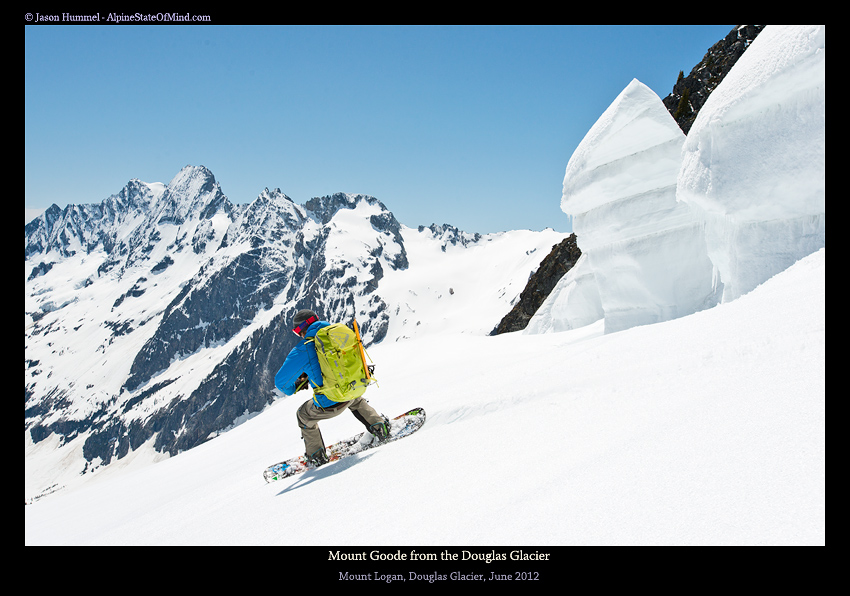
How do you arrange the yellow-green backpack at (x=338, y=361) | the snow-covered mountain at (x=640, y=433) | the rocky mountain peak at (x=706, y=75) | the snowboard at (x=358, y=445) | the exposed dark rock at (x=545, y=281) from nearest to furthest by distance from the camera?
the snow-covered mountain at (x=640, y=433)
the yellow-green backpack at (x=338, y=361)
the snowboard at (x=358, y=445)
the rocky mountain peak at (x=706, y=75)
the exposed dark rock at (x=545, y=281)

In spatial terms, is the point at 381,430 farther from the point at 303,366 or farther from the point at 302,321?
the point at 302,321

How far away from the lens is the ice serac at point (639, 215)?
13.5 metres

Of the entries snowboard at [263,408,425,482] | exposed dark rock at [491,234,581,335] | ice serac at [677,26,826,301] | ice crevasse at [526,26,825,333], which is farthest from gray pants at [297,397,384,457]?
exposed dark rock at [491,234,581,335]

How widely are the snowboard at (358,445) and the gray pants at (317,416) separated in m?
0.20

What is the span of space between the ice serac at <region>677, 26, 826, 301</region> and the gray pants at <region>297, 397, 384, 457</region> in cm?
725

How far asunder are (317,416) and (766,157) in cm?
849

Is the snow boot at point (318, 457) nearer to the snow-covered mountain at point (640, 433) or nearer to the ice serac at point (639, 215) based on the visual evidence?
the snow-covered mountain at point (640, 433)

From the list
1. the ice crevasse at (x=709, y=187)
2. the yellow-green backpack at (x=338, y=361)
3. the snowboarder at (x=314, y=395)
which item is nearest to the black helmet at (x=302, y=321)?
the snowboarder at (x=314, y=395)

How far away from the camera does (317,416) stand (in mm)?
5727

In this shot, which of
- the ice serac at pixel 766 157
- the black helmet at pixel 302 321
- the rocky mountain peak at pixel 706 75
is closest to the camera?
the black helmet at pixel 302 321
